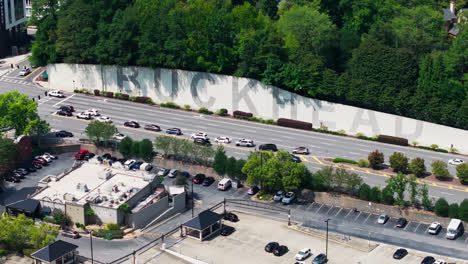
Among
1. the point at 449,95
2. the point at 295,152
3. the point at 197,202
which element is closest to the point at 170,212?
the point at 197,202

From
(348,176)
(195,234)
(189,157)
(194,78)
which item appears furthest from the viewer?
(194,78)

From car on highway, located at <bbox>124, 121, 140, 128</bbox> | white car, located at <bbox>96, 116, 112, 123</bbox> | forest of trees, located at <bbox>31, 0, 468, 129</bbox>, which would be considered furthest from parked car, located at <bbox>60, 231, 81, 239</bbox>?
forest of trees, located at <bbox>31, 0, 468, 129</bbox>

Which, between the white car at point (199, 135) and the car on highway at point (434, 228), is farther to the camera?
the white car at point (199, 135)

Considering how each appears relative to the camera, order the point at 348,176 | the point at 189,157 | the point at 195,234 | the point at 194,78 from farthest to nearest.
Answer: the point at 194,78
the point at 189,157
the point at 348,176
the point at 195,234

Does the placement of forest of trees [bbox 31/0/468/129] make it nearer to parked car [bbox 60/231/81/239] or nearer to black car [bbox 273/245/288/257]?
black car [bbox 273/245/288/257]

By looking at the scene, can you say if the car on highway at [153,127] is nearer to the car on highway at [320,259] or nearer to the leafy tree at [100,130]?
the leafy tree at [100,130]

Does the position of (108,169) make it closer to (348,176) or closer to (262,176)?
(262,176)

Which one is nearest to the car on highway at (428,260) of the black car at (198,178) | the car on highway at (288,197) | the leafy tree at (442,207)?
the leafy tree at (442,207)

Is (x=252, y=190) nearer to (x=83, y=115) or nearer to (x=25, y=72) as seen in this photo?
(x=83, y=115)
